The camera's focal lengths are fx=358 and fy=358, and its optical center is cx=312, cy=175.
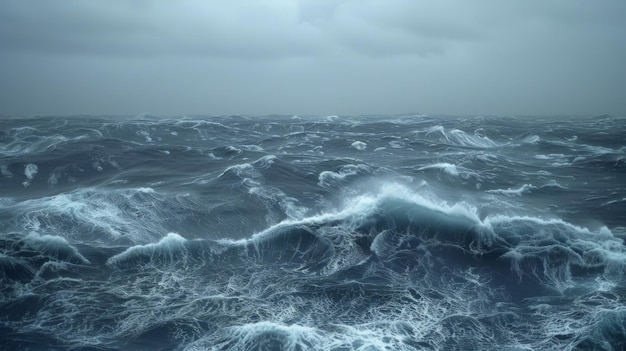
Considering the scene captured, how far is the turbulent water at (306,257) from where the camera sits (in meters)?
10.4

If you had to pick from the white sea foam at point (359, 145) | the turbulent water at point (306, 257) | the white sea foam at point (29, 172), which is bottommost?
the turbulent water at point (306, 257)

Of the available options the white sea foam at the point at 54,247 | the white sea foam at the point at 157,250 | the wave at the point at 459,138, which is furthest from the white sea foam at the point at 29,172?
the wave at the point at 459,138

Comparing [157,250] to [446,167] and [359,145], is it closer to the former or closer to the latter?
[446,167]

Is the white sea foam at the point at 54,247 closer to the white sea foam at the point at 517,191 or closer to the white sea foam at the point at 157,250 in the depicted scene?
the white sea foam at the point at 157,250

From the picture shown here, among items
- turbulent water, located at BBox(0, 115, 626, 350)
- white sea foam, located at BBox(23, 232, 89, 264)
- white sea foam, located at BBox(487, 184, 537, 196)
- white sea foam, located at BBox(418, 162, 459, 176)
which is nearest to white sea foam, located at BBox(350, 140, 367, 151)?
white sea foam, located at BBox(418, 162, 459, 176)

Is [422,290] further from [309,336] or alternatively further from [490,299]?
[309,336]

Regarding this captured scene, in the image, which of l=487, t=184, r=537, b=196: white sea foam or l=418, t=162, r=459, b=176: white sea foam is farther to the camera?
l=418, t=162, r=459, b=176: white sea foam

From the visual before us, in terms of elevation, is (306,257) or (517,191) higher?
(517,191)

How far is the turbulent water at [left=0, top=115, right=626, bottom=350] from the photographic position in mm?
10391

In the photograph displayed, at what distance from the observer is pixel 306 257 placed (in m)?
15.7

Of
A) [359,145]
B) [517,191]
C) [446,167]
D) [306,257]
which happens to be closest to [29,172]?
[306,257]

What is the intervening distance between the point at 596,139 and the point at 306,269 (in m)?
52.8

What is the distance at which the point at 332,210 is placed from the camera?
2045 centimetres

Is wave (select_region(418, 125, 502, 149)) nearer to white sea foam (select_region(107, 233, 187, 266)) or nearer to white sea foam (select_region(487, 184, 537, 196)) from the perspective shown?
white sea foam (select_region(487, 184, 537, 196))
